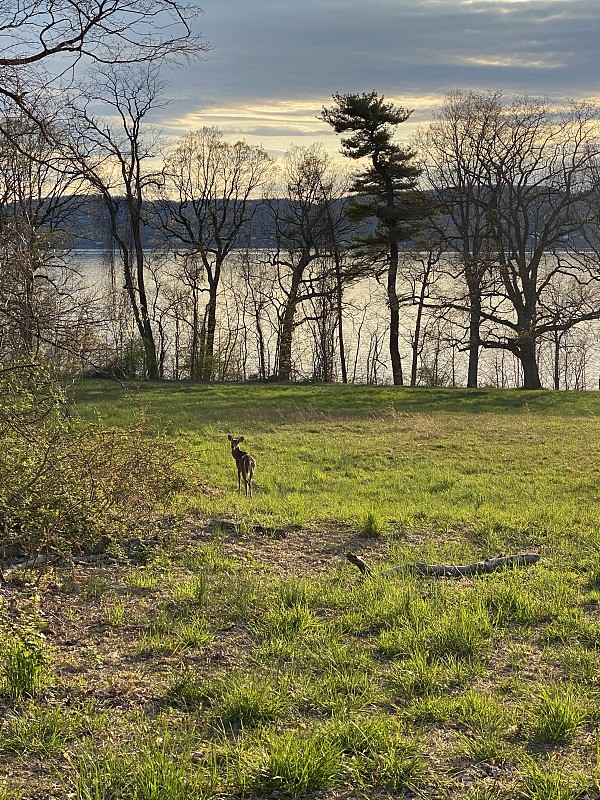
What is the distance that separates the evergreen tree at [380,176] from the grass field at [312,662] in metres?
24.2

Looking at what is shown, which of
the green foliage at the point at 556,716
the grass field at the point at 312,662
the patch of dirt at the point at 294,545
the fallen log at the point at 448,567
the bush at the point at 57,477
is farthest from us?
the patch of dirt at the point at 294,545

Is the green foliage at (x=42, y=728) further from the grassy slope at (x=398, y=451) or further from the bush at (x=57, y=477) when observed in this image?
the grassy slope at (x=398, y=451)

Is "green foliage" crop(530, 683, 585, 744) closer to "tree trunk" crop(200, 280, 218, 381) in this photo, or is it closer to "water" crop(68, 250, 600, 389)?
"water" crop(68, 250, 600, 389)

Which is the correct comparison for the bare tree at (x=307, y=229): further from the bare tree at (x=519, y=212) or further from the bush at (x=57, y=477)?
the bush at (x=57, y=477)

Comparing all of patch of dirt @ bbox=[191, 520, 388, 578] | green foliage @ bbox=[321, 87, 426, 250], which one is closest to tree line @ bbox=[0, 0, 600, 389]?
green foliage @ bbox=[321, 87, 426, 250]

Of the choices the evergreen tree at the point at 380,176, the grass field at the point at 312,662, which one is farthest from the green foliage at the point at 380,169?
the grass field at the point at 312,662

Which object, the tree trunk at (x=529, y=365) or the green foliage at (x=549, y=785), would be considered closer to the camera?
the green foliage at (x=549, y=785)

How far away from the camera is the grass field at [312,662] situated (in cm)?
353

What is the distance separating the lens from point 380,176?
33125 millimetres

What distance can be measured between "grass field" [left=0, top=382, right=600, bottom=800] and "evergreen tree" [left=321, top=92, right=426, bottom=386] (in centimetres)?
2422

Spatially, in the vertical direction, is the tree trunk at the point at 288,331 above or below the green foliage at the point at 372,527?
above

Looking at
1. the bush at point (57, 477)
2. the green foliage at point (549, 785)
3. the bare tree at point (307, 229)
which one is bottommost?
the green foliage at point (549, 785)

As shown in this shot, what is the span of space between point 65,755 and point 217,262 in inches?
1357

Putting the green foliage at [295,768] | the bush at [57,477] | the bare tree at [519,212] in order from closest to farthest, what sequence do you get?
the green foliage at [295,768], the bush at [57,477], the bare tree at [519,212]
